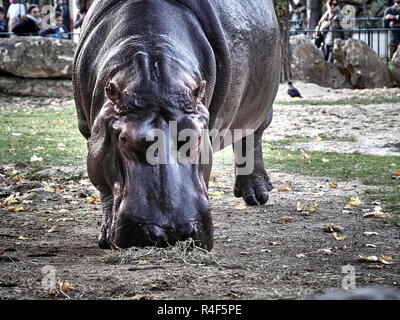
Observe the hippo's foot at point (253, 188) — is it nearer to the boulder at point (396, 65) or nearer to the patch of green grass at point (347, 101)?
the patch of green grass at point (347, 101)

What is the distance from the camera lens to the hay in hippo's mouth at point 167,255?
3486 mm

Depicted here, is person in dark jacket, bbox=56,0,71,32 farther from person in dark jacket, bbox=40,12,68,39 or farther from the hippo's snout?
the hippo's snout

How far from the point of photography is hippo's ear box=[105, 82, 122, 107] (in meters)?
3.63

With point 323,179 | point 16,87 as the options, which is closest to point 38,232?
point 323,179

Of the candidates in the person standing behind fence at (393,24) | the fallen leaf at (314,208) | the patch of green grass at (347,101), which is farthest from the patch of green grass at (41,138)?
the person standing behind fence at (393,24)

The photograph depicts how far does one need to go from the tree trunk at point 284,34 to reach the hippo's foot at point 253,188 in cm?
900

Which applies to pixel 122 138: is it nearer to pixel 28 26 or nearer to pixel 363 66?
pixel 28 26

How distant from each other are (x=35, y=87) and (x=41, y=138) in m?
4.70

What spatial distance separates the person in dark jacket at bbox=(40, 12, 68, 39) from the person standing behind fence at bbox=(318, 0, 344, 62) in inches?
242

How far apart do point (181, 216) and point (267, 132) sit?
287 inches

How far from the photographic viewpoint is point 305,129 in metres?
10.6

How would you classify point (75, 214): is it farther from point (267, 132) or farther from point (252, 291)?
point (267, 132)

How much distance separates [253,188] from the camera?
6.27m

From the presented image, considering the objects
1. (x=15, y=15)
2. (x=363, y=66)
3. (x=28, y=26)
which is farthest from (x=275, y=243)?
(x=15, y=15)
